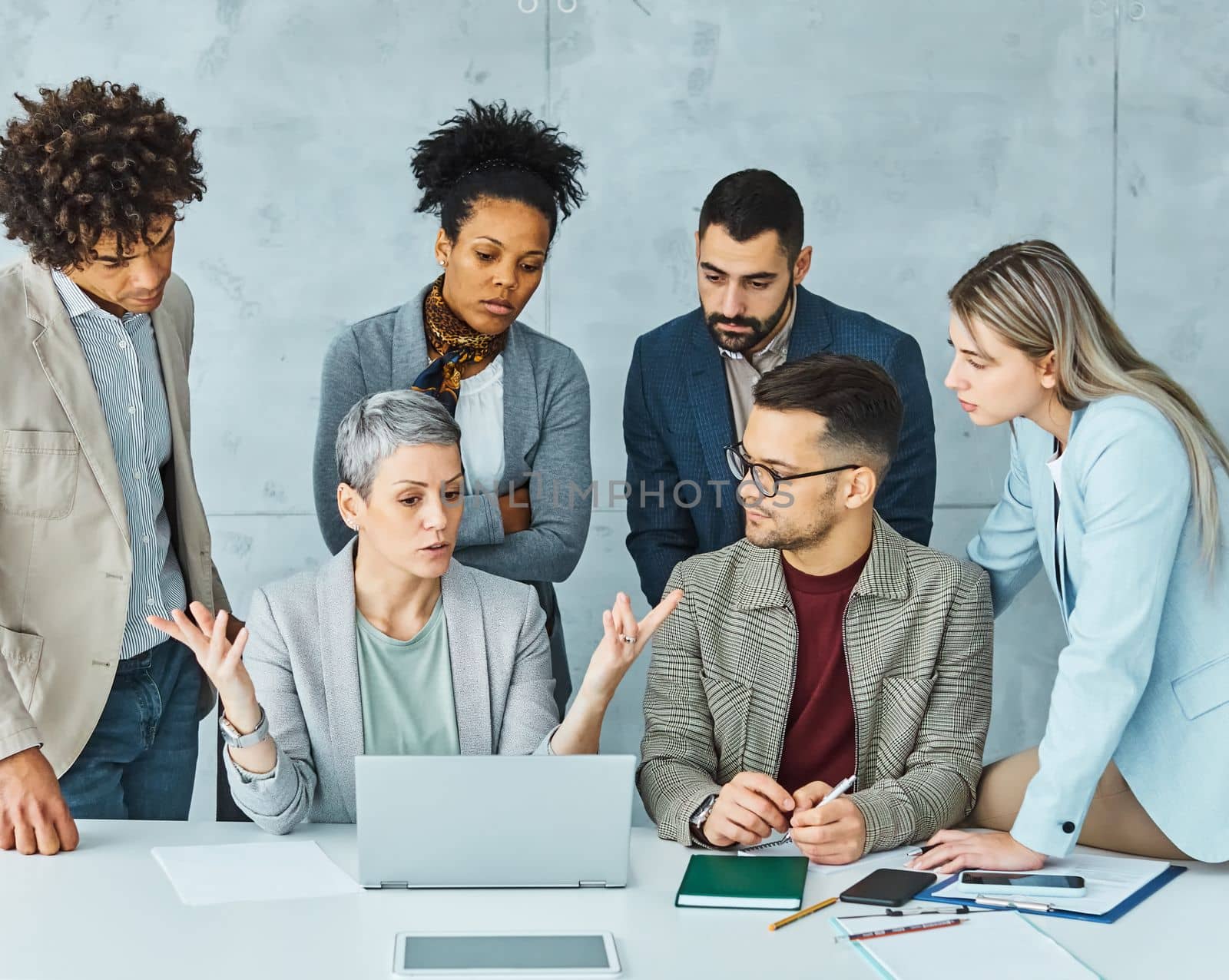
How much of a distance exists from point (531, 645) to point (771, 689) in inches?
16.9

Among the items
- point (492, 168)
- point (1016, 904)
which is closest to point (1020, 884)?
point (1016, 904)

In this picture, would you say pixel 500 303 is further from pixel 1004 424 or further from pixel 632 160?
pixel 1004 424

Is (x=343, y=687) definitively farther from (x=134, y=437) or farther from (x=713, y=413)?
(x=713, y=413)

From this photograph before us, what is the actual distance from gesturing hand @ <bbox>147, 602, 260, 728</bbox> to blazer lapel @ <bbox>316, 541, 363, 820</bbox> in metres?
0.25

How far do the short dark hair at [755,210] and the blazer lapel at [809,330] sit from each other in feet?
0.37

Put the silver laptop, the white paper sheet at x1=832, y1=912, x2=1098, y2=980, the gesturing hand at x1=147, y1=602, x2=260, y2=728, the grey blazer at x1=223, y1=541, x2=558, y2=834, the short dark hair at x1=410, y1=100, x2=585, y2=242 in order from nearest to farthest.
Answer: the white paper sheet at x1=832, y1=912, x2=1098, y2=980 < the silver laptop < the gesturing hand at x1=147, y1=602, x2=260, y2=728 < the grey blazer at x1=223, y1=541, x2=558, y2=834 < the short dark hair at x1=410, y1=100, x2=585, y2=242

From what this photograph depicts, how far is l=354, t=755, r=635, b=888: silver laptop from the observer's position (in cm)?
165

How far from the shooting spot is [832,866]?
6.00 feet

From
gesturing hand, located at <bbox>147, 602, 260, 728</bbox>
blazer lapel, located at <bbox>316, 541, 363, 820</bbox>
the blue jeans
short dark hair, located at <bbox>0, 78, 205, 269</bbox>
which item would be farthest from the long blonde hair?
the blue jeans

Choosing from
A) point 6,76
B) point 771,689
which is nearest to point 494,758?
point 771,689

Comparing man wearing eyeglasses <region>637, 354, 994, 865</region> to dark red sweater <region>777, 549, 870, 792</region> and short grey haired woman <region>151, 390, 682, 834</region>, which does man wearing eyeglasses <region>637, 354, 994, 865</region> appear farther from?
short grey haired woman <region>151, 390, 682, 834</region>

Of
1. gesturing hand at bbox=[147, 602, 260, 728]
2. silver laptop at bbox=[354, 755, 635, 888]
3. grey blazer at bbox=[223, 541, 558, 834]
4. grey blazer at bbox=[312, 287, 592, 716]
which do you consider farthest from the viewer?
grey blazer at bbox=[312, 287, 592, 716]

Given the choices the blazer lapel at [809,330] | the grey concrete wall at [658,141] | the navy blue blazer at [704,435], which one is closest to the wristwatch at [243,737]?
the navy blue blazer at [704,435]

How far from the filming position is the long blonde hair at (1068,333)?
1924 mm
